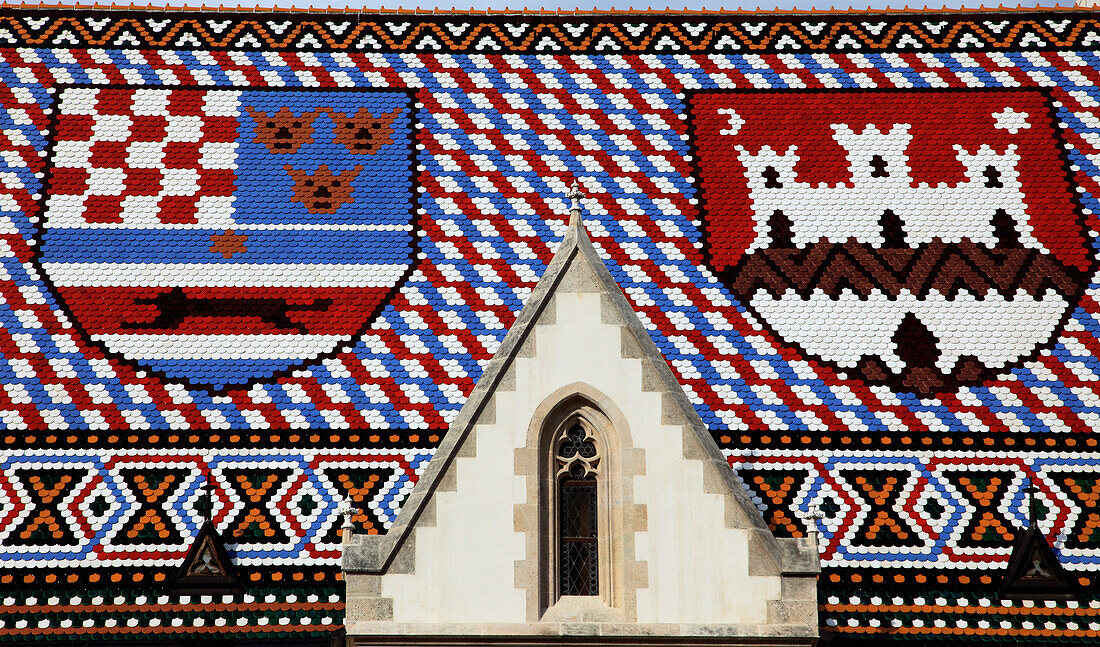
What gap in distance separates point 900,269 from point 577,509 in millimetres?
4833

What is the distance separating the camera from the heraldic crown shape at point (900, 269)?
11875 millimetres

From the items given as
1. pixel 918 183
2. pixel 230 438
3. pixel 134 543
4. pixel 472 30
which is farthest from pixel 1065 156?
pixel 134 543

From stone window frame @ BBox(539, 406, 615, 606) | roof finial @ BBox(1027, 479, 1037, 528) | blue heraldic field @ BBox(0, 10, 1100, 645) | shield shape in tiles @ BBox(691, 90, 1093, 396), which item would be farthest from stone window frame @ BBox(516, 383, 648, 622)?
roof finial @ BBox(1027, 479, 1037, 528)

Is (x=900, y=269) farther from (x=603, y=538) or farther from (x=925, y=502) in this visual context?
(x=603, y=538)

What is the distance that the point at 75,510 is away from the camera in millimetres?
10578

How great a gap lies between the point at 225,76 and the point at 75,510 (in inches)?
214

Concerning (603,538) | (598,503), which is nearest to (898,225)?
(598,503)

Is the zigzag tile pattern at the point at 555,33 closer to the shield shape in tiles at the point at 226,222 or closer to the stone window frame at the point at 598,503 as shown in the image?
the shield shape in tiles at the point at 226,222

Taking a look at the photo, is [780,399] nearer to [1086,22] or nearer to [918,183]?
[918,183]

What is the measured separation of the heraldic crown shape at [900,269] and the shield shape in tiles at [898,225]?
1cm

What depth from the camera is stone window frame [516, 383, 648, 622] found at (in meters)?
9.02

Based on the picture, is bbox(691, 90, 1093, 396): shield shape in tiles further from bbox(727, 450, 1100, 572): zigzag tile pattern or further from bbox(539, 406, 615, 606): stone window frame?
bbox(539, 406, 615, 606): stone window frame

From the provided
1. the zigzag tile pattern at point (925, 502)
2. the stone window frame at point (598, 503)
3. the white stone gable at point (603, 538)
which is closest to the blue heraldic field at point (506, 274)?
the zigzag tile pattern at point (925, 502)

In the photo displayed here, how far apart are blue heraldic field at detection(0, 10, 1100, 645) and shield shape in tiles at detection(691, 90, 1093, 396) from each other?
0.04m
